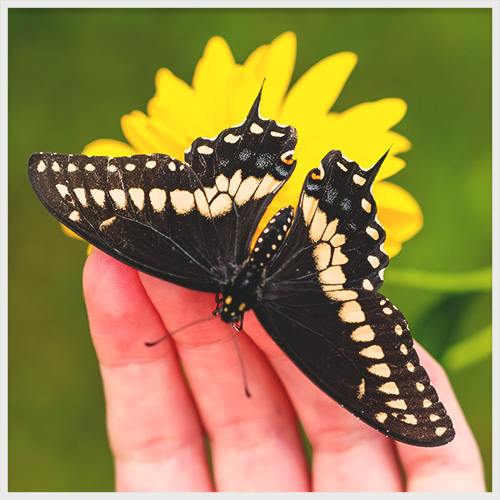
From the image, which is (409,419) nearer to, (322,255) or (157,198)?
(322,255)

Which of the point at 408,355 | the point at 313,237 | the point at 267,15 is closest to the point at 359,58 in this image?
the point at 267,15

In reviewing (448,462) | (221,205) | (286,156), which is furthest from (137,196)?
(448,462)

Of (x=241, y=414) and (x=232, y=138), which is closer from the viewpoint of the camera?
(x=232, y=138)

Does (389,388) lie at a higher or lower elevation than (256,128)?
lower

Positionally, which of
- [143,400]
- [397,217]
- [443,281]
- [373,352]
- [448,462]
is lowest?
[448,462]

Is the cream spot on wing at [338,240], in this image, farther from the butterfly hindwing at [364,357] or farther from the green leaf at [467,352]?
the green leaf at [467,352]

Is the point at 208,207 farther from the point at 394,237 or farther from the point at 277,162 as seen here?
the point at 394,237

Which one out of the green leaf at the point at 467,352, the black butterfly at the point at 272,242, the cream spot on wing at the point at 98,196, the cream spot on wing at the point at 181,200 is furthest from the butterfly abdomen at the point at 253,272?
the green leaf at the point at 467,352

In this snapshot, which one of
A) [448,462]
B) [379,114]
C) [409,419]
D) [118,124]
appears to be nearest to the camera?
[409,419]

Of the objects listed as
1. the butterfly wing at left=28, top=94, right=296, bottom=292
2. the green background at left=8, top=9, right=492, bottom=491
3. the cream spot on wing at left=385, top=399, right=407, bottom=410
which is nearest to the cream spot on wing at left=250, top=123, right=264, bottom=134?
Answer: the butterfly wing at left=28, top=94, right=296, bottom=292
